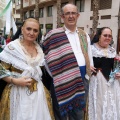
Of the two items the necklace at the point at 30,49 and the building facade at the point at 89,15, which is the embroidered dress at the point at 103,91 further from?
the building facade at the point at 89,15

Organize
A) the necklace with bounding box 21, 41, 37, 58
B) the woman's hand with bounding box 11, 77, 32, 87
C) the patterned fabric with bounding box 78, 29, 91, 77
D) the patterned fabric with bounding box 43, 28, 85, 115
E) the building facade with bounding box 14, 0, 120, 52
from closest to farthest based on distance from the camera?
the woman's hand with bounding box 11, 77, 32, 87 → the necklace with bounding box 21, 41, 37, 58 → the patterned fabric with bounding box 43, 28, 85, 115 → the patterned fabric with bounding box 78, 29, 91, 77 → the building facade with bounding box 14, 0, 120, 52

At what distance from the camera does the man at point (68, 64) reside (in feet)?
9.50

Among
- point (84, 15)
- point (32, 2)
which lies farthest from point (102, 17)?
point (32, 2)

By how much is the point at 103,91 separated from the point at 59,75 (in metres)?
0.94

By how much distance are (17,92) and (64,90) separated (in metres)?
0.61

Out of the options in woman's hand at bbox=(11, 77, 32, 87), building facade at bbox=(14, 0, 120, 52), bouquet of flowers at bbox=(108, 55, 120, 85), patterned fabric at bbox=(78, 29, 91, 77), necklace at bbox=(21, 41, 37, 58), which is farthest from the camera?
building facade at bbox=(14, 0, 120, 52)

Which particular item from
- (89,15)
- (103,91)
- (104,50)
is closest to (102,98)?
(103,91)

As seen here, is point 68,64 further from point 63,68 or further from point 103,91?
point 103,91

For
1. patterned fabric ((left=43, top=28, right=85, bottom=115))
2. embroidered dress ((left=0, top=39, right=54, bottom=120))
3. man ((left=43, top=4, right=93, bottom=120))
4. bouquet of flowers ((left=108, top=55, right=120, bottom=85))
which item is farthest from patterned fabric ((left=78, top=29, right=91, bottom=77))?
embroidered dress ((left=0, top=39, right=54, bottom=120))

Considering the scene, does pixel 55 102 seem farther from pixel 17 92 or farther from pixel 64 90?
pixel 17 92

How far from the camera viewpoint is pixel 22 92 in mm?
2686

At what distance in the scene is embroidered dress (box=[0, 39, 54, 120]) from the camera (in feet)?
8.64

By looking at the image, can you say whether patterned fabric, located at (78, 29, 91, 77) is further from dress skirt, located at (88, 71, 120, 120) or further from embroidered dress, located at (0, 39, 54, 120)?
embroidered dress, located at (0, 39, 54, 120)

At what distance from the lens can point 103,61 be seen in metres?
3.49
